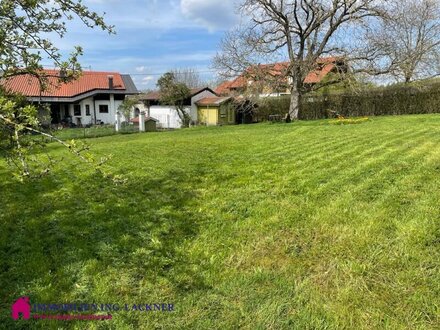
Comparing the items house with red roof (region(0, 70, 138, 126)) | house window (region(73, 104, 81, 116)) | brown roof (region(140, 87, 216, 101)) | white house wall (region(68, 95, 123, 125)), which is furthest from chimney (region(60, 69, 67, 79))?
house window (region(73, 104, 81, 116))

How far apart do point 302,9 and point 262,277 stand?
21524mm

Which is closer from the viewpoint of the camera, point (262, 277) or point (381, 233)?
point (262, 277)

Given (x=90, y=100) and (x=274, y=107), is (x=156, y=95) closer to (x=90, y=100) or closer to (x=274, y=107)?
(x=90, y=100)

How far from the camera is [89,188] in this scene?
5.29m

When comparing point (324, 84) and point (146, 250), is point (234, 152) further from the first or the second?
point (324, 84)

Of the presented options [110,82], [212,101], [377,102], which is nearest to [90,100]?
[110,82]

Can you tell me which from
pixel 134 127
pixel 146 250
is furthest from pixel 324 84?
pixel 146 250

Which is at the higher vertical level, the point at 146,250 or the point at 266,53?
the point at 266,53

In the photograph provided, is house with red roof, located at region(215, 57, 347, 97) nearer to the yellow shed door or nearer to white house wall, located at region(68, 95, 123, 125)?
the yellow shed door

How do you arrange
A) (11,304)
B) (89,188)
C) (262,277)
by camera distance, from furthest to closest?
(89,188) < (262,277) < (11,304)

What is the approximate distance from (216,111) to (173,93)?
4.10m

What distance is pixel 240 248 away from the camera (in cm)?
322

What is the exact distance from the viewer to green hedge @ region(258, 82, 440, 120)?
21.5 meters

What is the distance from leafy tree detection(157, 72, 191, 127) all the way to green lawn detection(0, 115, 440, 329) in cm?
2540
